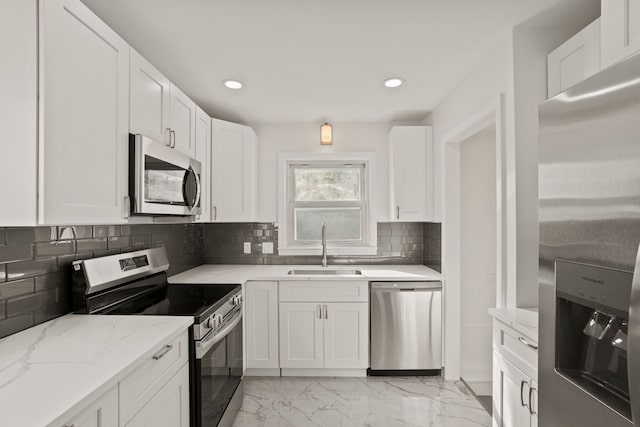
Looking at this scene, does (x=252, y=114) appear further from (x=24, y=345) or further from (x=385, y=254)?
(x=24, y=345)

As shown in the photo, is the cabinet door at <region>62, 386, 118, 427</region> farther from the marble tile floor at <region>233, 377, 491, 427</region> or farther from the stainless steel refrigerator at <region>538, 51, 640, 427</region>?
the marble tile floor at <region>233, 377, 491, 427</region>

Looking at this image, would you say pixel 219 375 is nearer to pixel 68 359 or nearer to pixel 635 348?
pixel 68 359

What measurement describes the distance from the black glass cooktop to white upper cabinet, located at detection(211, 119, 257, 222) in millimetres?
762

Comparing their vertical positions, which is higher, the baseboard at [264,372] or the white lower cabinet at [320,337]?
the white lower cabinet at [320,337]

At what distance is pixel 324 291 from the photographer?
9.43ft

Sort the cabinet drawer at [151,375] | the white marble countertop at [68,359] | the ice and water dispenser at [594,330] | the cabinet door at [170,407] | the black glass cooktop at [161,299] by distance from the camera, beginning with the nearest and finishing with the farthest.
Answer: the ice and water dispenser at [594,330]
the white marble countertop at [68,359]
the cabinet drawer at [151,375]
the cabinet door at [170,407]
the black glass cooktop at [161,299]

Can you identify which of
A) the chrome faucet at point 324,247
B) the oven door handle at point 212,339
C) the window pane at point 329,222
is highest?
the window pane at point 329,222

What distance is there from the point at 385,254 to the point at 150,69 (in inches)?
103

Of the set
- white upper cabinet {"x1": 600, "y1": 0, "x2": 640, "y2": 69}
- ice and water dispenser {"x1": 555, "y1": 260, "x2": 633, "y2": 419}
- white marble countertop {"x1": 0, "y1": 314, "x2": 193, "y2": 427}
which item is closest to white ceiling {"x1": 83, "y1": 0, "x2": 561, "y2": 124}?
white upper cabinet {"x1": 600, "y1": 0, "x2": 640, "y2": 69}

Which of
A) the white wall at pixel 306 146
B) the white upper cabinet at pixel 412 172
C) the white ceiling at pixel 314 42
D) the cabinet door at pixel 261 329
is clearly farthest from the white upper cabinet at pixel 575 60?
the cabinet door at pixel 261 329

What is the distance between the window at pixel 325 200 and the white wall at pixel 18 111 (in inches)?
97.9

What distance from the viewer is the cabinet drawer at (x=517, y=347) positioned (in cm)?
135

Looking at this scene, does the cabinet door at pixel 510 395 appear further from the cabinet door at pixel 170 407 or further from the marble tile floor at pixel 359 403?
the cabinet door at pixel 170 407

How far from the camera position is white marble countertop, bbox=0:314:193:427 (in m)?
0.85
